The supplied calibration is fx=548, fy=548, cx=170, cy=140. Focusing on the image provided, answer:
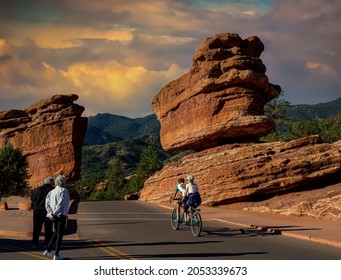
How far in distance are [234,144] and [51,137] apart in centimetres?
2987

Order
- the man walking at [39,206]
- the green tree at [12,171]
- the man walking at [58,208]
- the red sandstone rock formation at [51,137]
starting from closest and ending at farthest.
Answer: the man walking at [58,208] → the man walking at [39,206] → the green tree at [12,171] → the red sandstone rock formation at [51,137]

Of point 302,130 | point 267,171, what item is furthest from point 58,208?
point 302,130

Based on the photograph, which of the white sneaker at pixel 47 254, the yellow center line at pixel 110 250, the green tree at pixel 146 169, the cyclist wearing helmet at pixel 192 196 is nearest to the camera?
the yellow center line at pixel 110 250

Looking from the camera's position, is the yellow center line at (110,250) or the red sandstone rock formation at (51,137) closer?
the yellow center line at (110,250)

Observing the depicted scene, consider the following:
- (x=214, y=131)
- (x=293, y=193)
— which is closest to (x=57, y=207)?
(x=293, y=193)

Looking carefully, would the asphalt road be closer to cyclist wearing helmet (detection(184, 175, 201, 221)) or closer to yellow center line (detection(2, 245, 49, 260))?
yellow center line (detection(2, 245, 49, 260))

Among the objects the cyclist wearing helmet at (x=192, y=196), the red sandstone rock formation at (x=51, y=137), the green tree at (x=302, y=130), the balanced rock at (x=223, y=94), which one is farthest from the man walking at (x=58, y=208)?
the green tree at (x=302, y=130)

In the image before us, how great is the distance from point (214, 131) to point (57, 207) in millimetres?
30871

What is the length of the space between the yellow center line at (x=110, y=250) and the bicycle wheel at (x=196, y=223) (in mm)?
3245

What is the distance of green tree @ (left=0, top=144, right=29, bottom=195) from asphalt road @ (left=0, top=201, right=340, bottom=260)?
130 feet

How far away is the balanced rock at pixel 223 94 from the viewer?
4169cm

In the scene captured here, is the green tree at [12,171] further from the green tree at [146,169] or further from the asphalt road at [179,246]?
the asphalt road at [179,246]

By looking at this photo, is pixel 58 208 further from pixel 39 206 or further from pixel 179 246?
pixel 179 246

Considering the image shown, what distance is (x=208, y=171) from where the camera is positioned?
118 ft
